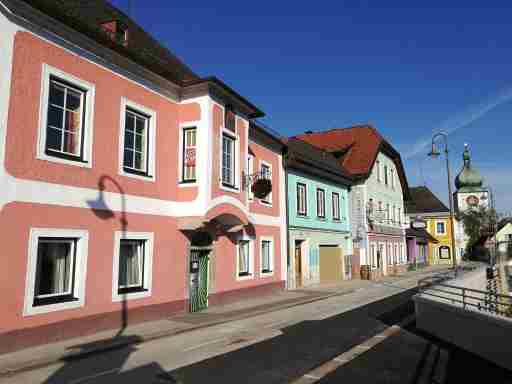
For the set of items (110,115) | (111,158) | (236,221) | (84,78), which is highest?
(84,78)

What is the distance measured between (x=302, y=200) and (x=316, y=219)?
1871 mm

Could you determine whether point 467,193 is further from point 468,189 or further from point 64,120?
point 64,120

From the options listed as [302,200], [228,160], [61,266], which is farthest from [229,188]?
[302,200]

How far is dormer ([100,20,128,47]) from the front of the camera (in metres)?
12.2

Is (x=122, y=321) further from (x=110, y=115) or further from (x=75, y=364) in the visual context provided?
(x=110, y=115)

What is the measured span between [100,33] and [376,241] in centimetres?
2519

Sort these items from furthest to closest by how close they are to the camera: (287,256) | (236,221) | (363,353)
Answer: (287,256) → (236,221) → (363,353)

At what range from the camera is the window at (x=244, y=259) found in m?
16.8

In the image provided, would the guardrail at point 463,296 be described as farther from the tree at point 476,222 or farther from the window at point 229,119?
the tree at point 476,222

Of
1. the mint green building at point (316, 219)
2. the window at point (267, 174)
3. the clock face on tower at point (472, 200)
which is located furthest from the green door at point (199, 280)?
the clock face on tower at point (472, 200)

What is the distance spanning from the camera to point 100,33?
11.0m

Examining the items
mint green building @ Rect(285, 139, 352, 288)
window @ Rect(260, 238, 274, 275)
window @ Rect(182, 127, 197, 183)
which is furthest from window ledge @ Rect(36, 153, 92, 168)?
mint green building @ Rect(285, 139, 352, 288)

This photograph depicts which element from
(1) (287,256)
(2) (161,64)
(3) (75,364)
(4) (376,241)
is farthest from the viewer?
(4) (376,241)

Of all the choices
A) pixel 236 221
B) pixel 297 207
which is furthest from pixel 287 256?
pixel 236 221
